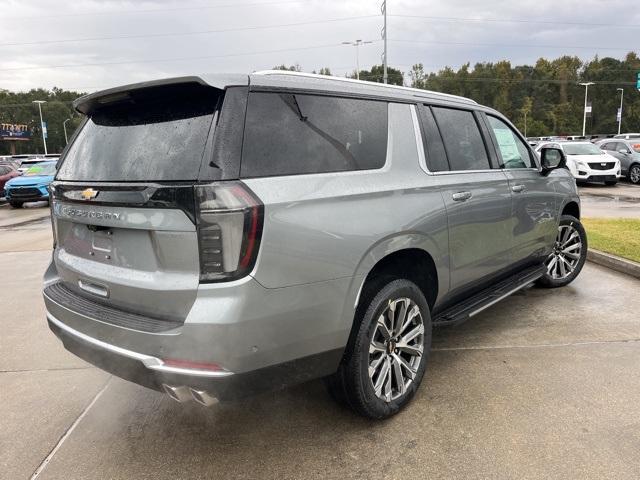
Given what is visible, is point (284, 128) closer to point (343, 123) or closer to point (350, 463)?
point (343, 123)

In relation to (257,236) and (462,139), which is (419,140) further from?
(257,236)

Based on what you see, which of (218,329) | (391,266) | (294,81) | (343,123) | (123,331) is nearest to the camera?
(218,329)

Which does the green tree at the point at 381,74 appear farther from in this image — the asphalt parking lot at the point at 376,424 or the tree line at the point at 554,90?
the asphalt parking lot at the point at 376,424

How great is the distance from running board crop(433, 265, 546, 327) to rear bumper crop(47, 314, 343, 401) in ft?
3.86

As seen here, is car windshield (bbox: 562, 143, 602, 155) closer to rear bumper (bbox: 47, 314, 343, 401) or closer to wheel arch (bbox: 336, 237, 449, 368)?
wheel arch (bbox: 336, 237, 449, 368)

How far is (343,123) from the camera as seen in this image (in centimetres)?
271

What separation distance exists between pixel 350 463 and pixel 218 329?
1.07 m

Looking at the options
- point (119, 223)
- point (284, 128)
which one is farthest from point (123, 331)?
point (284, 128)

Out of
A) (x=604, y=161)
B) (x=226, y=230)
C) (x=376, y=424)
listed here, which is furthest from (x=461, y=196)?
(x=604, y=161)

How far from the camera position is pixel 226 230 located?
6.87ft

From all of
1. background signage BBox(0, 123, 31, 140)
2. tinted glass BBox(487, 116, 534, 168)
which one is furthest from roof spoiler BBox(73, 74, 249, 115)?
background signage BBox(0, 123, 31, 140)

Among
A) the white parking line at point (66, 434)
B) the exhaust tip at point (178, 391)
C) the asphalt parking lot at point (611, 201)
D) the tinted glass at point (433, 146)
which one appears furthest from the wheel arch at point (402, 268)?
the asphalt parking lot at point (611, 201)

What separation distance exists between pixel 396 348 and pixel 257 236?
49.6 inches

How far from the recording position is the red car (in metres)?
19.4
